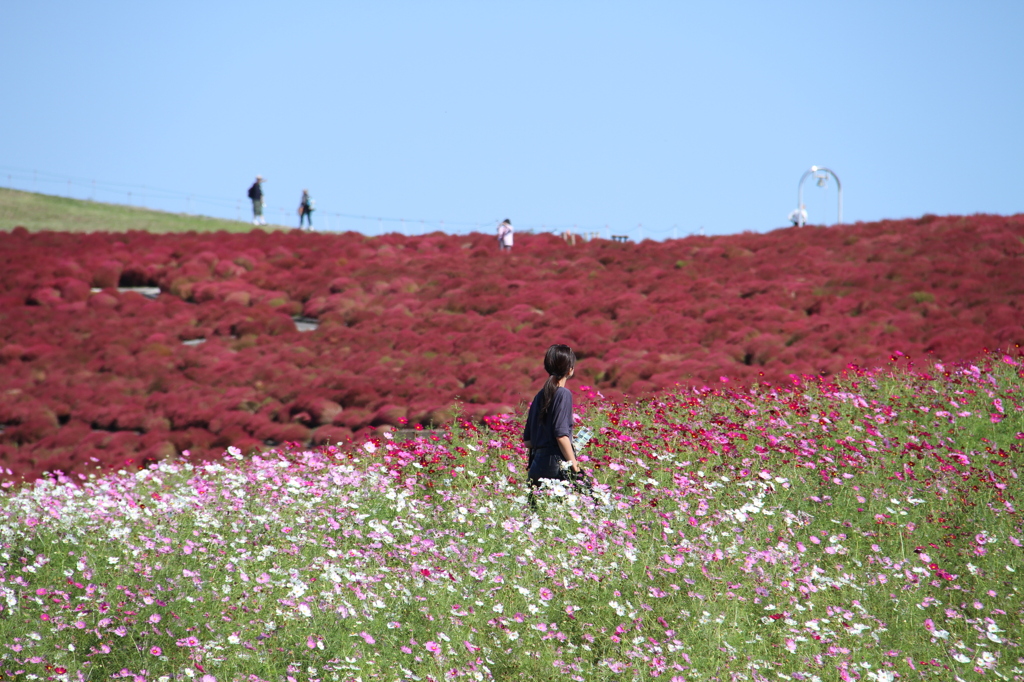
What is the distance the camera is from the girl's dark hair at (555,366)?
643cm

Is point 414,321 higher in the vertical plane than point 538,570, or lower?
higher

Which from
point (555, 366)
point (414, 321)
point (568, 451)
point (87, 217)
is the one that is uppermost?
point (87, 217)

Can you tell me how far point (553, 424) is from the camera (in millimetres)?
6480

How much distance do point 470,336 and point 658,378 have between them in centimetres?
367

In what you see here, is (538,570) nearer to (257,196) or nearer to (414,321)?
(414,321)

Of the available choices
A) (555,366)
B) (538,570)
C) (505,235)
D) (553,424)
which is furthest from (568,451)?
(505,235)

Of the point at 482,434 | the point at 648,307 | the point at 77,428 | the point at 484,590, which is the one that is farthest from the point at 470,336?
the point at 484,590

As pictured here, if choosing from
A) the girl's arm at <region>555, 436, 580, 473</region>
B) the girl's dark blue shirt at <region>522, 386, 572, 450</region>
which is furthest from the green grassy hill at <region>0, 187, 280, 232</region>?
the girl's arm at <region>555, 436, 580, 473</region>

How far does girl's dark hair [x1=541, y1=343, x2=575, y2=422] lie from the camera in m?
6.43

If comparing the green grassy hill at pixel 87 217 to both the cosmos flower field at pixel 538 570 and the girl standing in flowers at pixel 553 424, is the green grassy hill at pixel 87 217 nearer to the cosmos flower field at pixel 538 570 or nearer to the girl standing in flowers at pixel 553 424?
the cosmos flower field at pixel 538 570

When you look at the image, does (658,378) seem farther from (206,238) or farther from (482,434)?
(206,238)

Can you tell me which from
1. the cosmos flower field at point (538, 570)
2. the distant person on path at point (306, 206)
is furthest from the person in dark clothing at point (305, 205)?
the cosmos flower field at point (538, 570)

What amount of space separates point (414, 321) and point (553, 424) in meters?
9.61

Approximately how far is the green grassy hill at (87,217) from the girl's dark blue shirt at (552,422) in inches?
994
